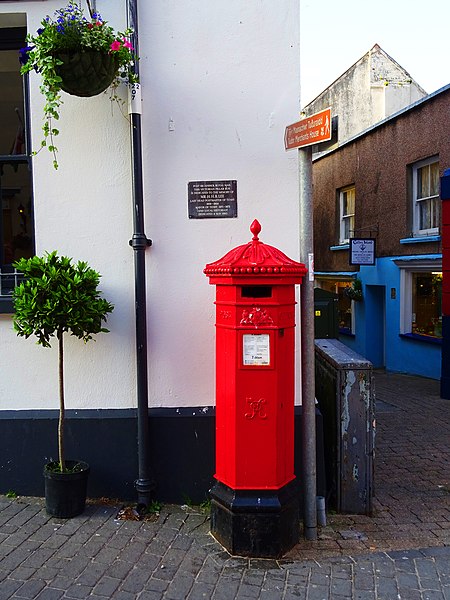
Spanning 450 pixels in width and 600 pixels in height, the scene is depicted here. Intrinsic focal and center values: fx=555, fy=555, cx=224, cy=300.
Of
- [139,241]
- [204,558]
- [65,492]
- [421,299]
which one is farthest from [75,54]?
[421,299]

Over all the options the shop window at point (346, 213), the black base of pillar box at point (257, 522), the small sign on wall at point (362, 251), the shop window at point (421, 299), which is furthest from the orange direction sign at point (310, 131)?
the shop window at point (346, 213)

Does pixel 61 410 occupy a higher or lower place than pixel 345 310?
higher

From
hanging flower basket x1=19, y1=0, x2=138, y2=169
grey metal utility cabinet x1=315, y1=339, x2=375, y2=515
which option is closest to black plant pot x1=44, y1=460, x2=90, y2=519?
grey metal utility cabinet x1=315, y1=339, x2=375, y2=515

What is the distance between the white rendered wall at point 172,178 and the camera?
4504 millimetres

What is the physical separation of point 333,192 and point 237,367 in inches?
573

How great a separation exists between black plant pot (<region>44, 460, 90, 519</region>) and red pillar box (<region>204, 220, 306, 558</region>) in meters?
1.19

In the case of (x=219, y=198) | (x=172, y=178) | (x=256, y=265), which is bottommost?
(x=256, y=265)

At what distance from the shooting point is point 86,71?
157 inches

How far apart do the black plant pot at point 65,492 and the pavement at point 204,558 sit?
0.08 meters

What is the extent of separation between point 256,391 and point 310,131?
72.0 inches

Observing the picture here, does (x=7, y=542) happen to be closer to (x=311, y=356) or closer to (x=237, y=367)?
(x=237, y=367)

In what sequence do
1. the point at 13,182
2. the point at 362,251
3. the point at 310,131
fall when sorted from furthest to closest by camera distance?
the point at 362,251 < the point at 13,182 < the point at 310,131

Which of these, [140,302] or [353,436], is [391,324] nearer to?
[353,436]

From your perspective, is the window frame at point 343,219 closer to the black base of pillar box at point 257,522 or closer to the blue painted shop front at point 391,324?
the blue painted shop front at point 391,324
